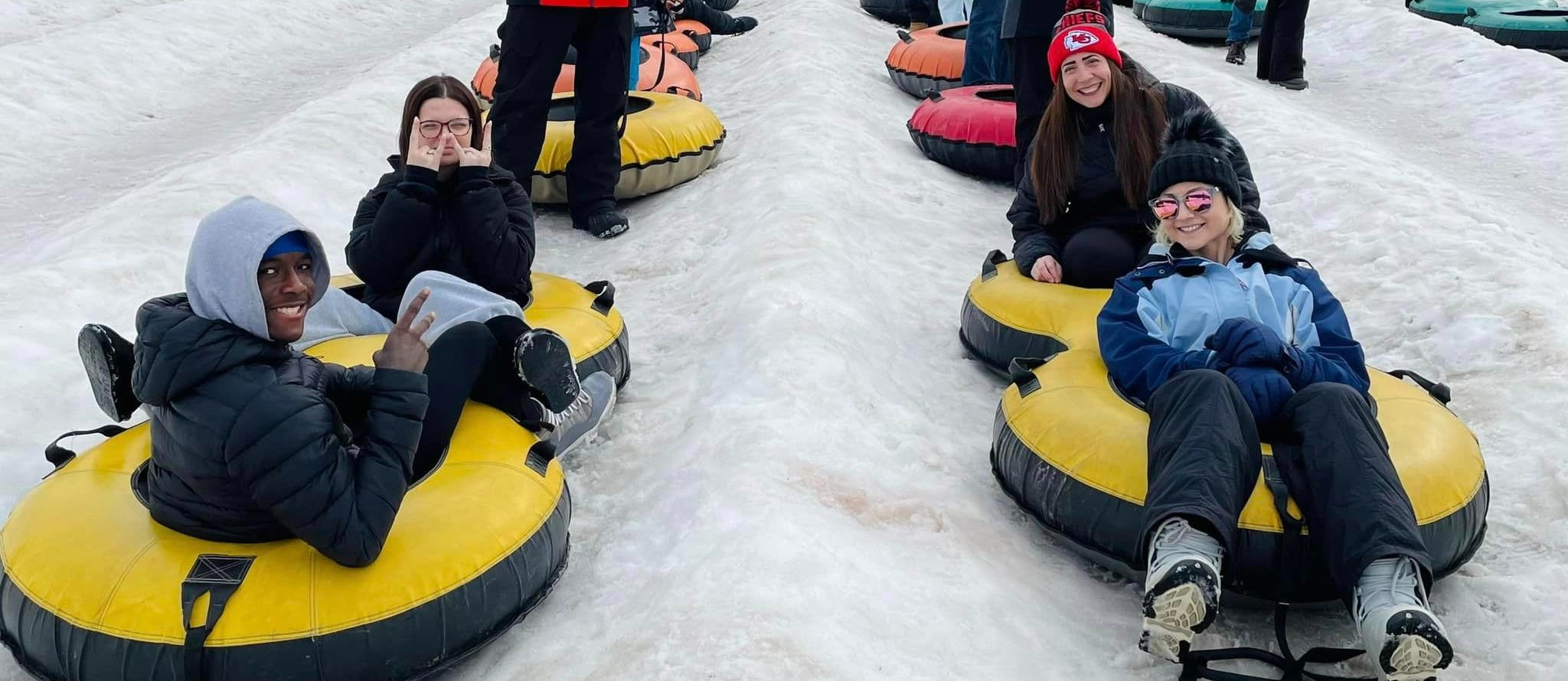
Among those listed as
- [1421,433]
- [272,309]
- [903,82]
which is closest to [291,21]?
[903,82]

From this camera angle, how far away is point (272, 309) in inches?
84.6

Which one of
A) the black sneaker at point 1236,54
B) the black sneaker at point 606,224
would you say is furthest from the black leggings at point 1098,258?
Result: the black sneaker at point 1236,54

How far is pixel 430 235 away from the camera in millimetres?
3484

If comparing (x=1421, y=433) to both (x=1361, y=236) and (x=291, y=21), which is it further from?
(x=291, y=21)

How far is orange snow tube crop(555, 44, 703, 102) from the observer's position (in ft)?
24.2

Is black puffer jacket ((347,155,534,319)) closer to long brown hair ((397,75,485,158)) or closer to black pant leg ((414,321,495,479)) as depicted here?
long brown hair ((397,75,485,158))

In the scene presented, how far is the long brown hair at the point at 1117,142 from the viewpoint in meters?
4.11

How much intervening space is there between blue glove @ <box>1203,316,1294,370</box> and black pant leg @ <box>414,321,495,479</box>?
1.91 meters

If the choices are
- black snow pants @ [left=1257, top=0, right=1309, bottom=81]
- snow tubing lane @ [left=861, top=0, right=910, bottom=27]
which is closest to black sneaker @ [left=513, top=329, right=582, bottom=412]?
black snow pants @ [left=1257, top=0, right=1309, bottom=81]

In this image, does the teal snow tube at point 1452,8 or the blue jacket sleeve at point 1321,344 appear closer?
the blue jacket sleeve at point 1321,344

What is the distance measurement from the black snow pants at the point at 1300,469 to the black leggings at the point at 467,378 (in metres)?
1.68

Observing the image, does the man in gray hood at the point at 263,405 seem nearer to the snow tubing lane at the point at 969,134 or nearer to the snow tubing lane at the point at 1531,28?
the snow tubing lane at the point at 969,134

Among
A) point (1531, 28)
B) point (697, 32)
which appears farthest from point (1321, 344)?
point (1531, 28)

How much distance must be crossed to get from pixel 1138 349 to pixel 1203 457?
0.57m
